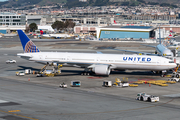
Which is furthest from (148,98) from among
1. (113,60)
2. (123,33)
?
(123,33)

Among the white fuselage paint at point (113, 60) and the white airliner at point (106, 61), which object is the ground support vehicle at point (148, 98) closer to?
the white airliner at point (106, 61)

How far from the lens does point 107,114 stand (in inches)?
1246

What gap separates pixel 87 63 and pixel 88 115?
30.0 metres

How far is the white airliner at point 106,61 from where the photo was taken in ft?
192

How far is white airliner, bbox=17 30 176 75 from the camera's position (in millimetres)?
58531

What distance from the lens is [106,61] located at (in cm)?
6044

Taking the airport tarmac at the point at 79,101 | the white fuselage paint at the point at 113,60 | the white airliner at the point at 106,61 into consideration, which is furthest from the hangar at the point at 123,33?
the airport tarmac at the point at 79,101

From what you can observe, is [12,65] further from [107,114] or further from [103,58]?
[107,114]

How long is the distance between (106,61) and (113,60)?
4.82 ft

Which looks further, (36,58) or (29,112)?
(36,58)

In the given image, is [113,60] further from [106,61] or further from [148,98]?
[148,98]

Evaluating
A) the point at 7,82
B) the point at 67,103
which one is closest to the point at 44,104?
the point at 67,103

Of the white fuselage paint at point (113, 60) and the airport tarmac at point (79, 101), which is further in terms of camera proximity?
the white fuselage paint at point (113, 60)

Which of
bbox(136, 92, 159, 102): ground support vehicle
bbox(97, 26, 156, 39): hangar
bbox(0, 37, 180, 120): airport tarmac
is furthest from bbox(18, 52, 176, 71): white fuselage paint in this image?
bbox(97, 26, 156, 39): hangar
